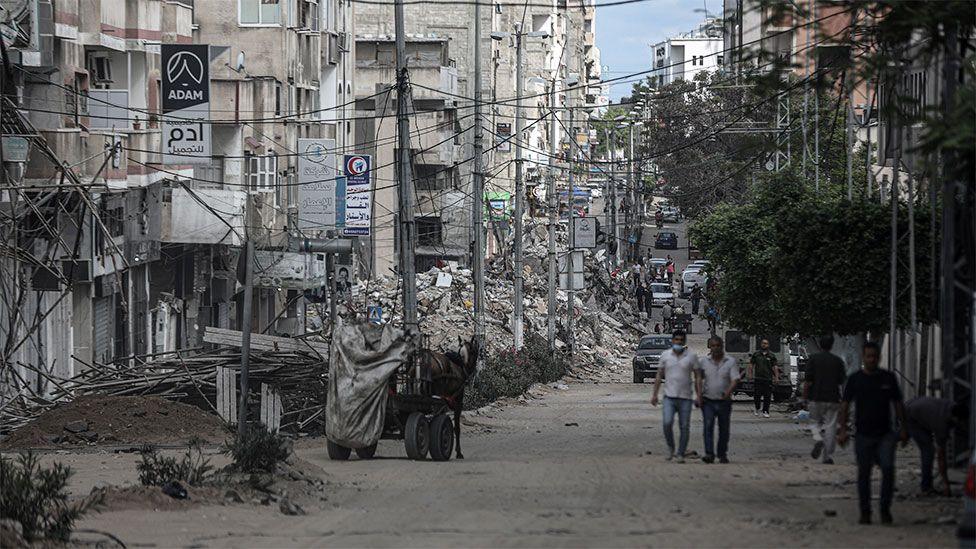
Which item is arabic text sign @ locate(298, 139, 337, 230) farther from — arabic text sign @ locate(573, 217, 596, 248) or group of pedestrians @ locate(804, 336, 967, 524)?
group of pedestrians @ locate(804, 336, 967, 524)

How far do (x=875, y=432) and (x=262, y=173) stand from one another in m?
38.4

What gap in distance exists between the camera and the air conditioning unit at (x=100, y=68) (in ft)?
122

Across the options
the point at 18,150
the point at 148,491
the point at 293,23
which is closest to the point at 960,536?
the point at 148,491

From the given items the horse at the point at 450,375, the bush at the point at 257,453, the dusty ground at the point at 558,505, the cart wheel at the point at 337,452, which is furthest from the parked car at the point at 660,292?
the bush at the point at 257,453

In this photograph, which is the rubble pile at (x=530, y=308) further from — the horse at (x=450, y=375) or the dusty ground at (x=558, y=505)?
the dusty ground at (x=558, y=505)

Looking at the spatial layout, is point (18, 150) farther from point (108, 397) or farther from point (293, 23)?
point (293, 23)

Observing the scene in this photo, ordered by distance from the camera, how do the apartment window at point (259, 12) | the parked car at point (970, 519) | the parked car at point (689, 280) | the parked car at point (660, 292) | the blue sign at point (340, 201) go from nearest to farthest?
the parked car at point (970, 519) < the blue sign at point (340, 201) < the apartment window at point (259, 12) < the parked car at point (660, 292) < the parked car at point (689, 280)

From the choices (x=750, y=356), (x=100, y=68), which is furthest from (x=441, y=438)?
(x=100, y=68)

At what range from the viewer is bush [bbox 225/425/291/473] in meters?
18.0

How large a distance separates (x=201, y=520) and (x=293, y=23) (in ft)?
138

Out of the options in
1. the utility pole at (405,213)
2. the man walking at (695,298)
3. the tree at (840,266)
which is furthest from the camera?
the man walking at (695,298)

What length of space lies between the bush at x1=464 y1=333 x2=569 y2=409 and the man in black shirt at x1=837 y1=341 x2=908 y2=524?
20.9 meters

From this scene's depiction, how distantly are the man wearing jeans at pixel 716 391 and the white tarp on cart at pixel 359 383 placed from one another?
4382mm

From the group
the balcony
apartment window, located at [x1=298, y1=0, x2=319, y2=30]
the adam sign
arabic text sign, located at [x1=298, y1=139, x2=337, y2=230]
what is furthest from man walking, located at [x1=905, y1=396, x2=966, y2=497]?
apartment window, located at [x1=298, y1=0, x2=319, y2=30]
